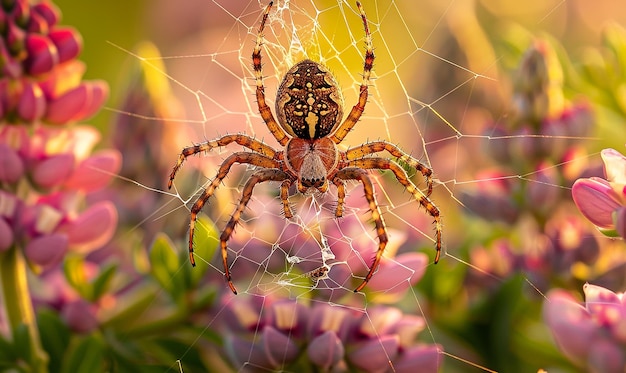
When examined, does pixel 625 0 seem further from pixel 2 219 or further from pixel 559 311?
pixel 2 219

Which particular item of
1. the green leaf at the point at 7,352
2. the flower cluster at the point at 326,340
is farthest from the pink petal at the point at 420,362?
the green leaf at the point at 7,352

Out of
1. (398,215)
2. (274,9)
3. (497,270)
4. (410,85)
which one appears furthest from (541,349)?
(410,85)

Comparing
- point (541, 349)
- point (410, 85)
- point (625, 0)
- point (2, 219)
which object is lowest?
point (541, 349)

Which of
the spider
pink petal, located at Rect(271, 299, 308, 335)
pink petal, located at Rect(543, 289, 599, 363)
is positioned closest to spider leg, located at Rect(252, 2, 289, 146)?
the spider

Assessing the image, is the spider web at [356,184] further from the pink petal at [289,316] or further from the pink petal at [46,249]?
the pink petal at [46,249]

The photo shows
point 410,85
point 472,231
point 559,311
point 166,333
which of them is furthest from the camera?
point 410,85

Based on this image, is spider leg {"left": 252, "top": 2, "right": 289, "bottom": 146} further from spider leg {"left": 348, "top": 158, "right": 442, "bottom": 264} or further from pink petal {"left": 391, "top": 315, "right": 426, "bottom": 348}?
pink petal {"left": 391, "top": 315, "right": 426, "bottom": 348}

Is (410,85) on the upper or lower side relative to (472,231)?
upper
